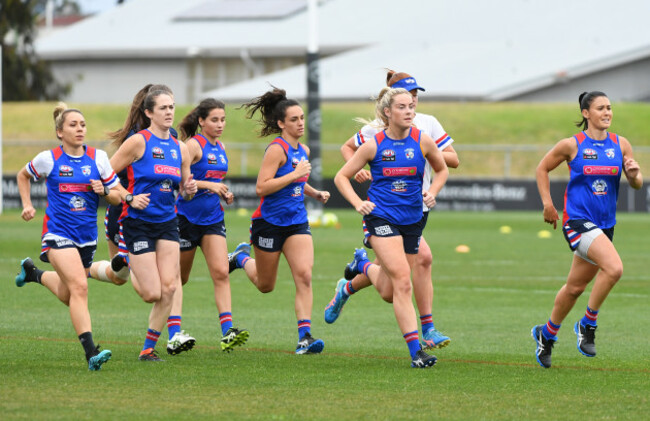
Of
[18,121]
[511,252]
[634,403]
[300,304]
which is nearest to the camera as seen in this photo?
[634,403]

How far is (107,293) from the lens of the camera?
1497 centimetres

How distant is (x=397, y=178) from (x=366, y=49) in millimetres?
46904

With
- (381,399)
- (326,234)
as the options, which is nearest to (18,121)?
(326,234)

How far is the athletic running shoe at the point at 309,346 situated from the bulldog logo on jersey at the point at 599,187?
2.52 m

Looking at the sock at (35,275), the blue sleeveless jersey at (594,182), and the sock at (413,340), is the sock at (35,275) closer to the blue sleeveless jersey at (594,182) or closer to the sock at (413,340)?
the sock at (413,340)

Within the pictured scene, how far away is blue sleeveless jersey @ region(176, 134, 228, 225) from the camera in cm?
1045

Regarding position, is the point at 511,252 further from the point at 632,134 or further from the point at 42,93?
the point at 42,93

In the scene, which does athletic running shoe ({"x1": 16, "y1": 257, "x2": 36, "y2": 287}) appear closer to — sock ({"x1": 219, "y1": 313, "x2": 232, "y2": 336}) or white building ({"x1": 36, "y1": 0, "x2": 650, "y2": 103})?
sock ({"x1": 219, "y1": 313, "x2": 232, "y2": 336})

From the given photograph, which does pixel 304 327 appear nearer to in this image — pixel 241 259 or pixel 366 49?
pixel 241 259

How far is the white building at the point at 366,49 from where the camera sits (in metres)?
49.8

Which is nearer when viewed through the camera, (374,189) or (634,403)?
(634,403)

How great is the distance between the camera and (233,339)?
991 centimetres

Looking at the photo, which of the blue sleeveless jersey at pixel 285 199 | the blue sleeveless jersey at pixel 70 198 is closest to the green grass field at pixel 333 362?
the blue sleeveless jersey at pixel 70 198

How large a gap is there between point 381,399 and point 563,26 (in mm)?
47758
